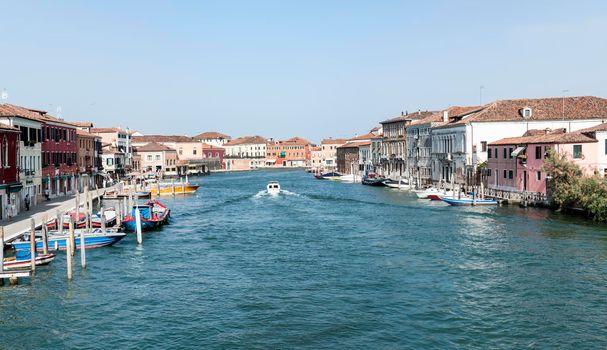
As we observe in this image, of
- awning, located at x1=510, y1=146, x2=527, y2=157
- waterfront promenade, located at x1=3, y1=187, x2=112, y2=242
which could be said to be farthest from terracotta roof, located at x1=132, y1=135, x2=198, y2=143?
awning, located at x1=510, y1=146, x2=527, y2=157

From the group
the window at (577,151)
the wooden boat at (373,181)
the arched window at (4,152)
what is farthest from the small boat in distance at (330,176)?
the arched window at (4,152)

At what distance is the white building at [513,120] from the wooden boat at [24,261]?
39368mm

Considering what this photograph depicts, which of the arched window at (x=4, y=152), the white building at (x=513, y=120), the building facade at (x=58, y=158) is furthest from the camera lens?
the white building at (x=513, y=120)

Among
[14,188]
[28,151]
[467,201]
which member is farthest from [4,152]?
[467,201]

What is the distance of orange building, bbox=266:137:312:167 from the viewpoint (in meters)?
174

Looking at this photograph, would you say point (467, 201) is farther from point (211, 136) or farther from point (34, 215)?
point (211, 136)

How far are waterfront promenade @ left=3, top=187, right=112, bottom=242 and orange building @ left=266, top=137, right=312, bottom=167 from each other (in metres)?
129

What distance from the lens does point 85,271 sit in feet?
75.0

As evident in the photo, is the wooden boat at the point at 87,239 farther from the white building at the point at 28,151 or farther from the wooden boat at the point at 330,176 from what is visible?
the wooden boat at the point at 330,176

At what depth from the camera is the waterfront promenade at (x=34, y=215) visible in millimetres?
26727

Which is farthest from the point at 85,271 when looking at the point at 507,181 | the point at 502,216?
the point at 507,181

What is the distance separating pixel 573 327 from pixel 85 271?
1652 cm

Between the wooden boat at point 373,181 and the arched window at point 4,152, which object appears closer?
the arched window at point 4,152

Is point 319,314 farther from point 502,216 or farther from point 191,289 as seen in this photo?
point 502,216
